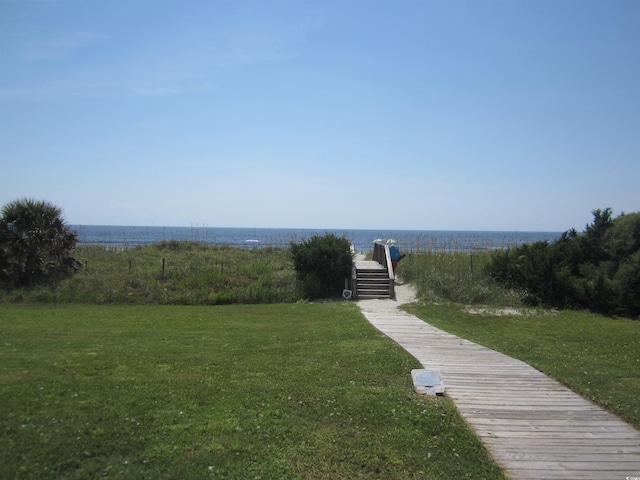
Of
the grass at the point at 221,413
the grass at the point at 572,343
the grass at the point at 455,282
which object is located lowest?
the grass at the point at 572,343

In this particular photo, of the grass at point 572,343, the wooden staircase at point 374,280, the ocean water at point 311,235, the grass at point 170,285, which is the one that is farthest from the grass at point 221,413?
the ocean water at point 311,235

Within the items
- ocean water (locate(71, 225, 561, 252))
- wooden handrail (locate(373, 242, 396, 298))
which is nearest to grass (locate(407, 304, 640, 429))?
wooden handrail (locate(373, 242, 396, 298))

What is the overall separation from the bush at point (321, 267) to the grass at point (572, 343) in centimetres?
359

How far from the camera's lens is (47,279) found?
16.6 metres

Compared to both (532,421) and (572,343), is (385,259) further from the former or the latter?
(532,421)

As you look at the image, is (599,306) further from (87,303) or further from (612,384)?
(87,303)

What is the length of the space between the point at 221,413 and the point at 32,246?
48.4 ft

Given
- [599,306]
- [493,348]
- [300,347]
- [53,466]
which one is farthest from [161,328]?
[599,306]

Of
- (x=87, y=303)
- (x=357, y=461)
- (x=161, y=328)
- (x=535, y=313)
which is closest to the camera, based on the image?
(x=357, y=461)

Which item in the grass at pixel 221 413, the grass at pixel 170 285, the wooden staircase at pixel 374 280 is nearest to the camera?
the grass at pixel 221 413

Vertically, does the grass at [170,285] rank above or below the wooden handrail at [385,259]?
below

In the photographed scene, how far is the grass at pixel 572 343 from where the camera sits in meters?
6.57

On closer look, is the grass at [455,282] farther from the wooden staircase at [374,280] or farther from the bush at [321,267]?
the bush at [321,267]

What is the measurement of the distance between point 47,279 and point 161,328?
8.65 meters
